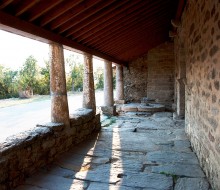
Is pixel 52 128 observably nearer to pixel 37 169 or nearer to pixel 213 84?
pixel 37 169

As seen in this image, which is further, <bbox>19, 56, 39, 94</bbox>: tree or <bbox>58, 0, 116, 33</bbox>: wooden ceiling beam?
<bbox>19, 56, 39, 94</bbox>: tree

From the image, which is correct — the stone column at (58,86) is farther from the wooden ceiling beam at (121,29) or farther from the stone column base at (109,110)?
the stone column base at (109,110)

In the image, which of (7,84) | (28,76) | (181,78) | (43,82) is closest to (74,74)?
(43,82)

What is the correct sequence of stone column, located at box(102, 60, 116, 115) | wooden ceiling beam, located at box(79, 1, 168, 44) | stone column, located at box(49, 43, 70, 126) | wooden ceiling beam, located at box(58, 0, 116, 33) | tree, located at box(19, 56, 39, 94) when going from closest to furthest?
wooden ceiling beam, located at box(58, 0, 116, 33) < stone column, located at box(49, 43, 70, 126) < wooden ceiling beam, located at box(79, 1, 168, 44) < stone column, located at box(102, 60, 116, 115) < tree, located at box(19, 56, 39, 94)

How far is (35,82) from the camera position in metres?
16.0

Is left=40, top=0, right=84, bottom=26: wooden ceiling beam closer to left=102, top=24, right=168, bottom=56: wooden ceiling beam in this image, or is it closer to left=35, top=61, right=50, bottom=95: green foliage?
left=102, top=24, right=168, bottom=56: wooden ceiling beam

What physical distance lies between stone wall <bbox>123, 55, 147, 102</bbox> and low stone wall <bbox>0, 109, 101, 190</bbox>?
6.25m

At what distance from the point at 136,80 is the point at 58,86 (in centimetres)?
695

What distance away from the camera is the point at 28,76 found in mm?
15875

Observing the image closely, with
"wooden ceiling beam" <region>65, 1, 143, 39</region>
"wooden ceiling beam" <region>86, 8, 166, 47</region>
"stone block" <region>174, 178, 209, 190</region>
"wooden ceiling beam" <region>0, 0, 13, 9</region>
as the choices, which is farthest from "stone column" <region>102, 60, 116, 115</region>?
"wooden ceiling beam" <region>0, 0, 13, 9</region>

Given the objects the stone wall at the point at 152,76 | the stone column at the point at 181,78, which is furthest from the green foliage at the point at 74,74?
the stone column at the point at 181,78

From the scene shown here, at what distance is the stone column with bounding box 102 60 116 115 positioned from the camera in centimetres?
767

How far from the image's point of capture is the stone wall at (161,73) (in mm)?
9500

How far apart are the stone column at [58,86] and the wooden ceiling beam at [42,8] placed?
1121 mm
